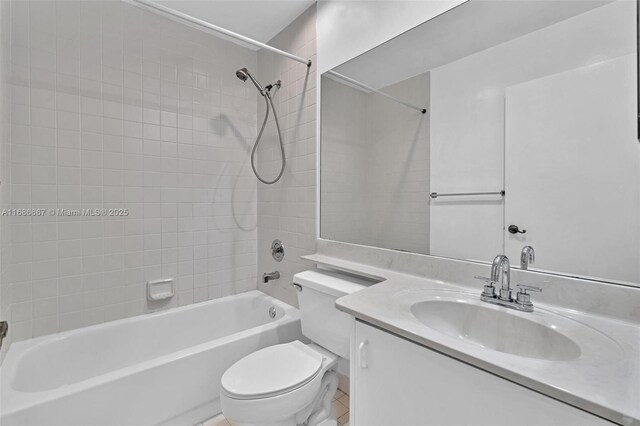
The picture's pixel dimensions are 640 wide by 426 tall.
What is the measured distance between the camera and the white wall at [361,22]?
1.34m

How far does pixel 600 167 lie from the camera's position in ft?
2.93

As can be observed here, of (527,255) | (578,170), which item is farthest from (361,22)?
(527,255)

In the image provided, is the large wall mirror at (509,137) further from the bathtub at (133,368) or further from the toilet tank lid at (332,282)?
the bathtub at (133,368)

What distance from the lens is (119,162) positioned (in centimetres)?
182

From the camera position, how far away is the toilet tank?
1371mm

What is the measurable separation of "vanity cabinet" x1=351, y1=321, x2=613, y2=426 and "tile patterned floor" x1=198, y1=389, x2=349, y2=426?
0.70m

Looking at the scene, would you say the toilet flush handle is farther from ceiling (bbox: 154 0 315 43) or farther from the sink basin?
ceiling (bbox: 154 0 315 43)

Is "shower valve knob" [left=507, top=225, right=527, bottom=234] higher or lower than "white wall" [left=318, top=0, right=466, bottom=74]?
lower

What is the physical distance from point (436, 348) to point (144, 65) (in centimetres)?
231

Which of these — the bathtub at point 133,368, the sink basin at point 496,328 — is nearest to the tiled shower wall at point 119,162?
the bathtub at point 133,368

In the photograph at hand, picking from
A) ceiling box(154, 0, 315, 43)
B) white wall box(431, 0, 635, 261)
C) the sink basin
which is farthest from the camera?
ceiling box(154, 0, 315, 43)

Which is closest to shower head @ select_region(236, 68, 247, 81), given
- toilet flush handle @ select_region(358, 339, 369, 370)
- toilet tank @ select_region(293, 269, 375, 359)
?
toilet tank @ select_region(293, 269, 375, 359)

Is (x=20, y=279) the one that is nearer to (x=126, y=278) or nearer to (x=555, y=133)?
(x=126, y=278)

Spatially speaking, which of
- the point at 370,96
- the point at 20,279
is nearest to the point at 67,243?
the point at 20,279
